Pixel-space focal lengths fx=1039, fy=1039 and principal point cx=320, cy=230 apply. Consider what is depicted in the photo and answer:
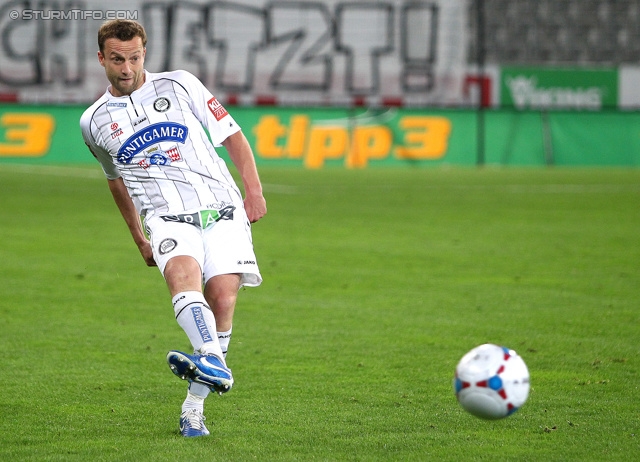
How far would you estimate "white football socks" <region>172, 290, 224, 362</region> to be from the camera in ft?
14.2

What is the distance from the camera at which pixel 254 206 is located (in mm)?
4824

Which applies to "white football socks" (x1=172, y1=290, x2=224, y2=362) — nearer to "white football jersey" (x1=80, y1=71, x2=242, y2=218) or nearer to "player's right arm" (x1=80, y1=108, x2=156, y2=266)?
"white football jersey" (x1=80, y1=71, x2=242, y2=218)

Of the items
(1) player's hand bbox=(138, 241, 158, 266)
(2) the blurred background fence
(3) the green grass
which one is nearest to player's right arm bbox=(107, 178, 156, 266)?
(1) player's hand bbox=(138, 241, 158, 266)

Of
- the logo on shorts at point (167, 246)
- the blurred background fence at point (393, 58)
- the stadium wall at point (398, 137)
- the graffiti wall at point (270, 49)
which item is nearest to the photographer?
the logo on shorts at point (167, 246)

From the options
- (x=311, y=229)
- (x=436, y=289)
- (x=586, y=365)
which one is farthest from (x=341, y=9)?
(x=586, y=365)

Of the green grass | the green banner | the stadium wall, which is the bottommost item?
the green banner

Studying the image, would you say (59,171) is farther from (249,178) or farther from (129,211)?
(249,178)

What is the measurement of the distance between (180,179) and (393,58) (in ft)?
95.5

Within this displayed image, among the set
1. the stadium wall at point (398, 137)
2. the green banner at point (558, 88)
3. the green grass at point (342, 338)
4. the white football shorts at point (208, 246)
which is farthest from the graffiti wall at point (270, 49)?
the white football shorts at point (208, 246)

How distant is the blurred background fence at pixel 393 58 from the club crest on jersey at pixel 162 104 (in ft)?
71.7

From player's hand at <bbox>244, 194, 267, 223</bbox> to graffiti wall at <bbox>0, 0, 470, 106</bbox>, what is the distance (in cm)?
2621

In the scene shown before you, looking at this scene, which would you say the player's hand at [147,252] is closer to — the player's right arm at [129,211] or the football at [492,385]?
A: the player's right arm at [129,211]

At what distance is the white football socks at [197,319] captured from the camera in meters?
4.32

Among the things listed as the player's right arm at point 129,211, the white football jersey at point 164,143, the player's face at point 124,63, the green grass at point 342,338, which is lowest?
the green grass at point 342,338
